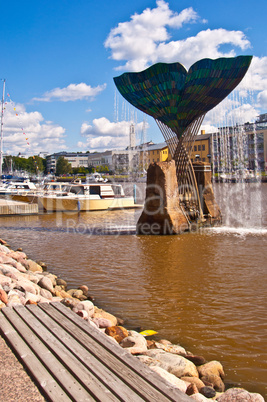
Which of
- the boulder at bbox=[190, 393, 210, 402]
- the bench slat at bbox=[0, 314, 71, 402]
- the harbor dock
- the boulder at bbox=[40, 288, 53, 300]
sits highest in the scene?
the harbor dock

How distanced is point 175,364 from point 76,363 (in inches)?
55.5

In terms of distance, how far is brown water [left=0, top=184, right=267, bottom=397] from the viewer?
5695 millimetres

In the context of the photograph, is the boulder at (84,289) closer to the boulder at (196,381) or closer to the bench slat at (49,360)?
the bench slat at (49,360)

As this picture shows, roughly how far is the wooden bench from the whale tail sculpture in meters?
11.9

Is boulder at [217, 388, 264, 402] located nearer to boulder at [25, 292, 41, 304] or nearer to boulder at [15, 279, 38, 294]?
boulder at [25, 292, 41, 304]


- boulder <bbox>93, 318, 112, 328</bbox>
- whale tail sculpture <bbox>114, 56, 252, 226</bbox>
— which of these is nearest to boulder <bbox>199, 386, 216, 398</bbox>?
boulder <bbox>93, 318, 112, 328</bbox>

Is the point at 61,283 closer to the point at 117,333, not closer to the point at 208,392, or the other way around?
the point at 117,333

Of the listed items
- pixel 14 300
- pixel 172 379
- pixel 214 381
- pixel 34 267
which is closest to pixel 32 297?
pixel 14 300

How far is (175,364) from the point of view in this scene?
4.60 m

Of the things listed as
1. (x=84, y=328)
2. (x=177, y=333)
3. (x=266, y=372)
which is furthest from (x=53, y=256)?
(x=266, y=372)

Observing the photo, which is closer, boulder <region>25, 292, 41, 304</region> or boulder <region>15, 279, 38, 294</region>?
boulder <region>25, 292, 41, 304</region>

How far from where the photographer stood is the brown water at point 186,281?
5.70 meters

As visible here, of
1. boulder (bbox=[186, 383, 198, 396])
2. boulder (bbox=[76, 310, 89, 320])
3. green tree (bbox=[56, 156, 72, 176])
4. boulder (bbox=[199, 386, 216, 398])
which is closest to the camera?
boulder (bbox=[186, 383, 198, 396])

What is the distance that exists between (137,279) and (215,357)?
4017 mm
